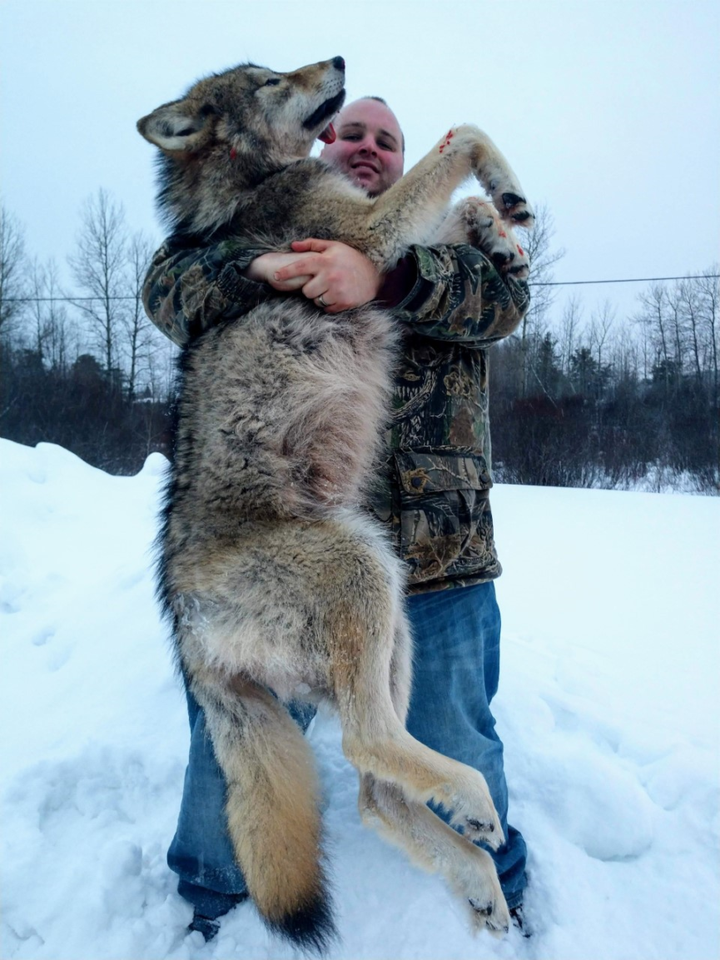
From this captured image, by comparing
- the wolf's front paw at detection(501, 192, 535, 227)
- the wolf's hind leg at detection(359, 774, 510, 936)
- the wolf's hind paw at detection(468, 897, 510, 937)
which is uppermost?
the wolf's front paw at detection(501, 192, 535, 227)

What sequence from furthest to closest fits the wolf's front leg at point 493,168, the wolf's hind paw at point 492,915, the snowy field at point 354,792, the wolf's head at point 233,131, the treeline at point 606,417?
the treeline at point 606,417 < the wolf's head at point 233,131 < the wolf's front leg at point 493,168 < the snowy field at point 354,792 < the wolf's hind paw at point 492,915

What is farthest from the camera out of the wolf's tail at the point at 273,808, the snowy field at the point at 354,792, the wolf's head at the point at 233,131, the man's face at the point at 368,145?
the man's face at the point at 368,145

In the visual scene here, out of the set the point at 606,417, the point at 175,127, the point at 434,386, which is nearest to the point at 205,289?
the point at 434,386

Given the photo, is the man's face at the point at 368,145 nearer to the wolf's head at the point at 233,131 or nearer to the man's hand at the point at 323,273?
the wolf's head at the point at 233,131

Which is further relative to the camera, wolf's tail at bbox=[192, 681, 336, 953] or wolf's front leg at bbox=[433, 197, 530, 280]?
wolf's front leg at bbox=[433, 197, 530, 280]

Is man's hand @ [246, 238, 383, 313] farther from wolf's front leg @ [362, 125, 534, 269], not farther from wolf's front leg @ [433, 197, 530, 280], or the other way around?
wolf's front leg @ [433, 197, 530, 280]

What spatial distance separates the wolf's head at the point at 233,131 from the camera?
2791mm

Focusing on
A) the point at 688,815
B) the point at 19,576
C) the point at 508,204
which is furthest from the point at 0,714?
the point at 508,204

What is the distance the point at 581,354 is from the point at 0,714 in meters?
19.3

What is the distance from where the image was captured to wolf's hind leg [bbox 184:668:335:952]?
68.9 inches

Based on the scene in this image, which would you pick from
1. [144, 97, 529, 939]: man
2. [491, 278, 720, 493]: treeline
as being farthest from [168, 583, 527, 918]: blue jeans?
[491, 278, 720, 493]: treeline

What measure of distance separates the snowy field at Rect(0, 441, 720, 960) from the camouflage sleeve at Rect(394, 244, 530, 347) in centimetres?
194

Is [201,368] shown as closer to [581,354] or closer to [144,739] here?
[144,739]

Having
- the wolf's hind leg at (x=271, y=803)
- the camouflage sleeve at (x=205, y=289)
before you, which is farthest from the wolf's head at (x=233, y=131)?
the wolf's hind leg at (x=271, y=803)
